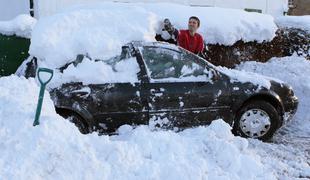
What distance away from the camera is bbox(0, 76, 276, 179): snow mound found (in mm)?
4574

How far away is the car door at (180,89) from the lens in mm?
7379

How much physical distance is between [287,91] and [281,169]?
192 cm

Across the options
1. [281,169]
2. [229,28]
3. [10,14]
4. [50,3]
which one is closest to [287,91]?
[281,169]

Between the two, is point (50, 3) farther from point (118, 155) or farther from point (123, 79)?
point (118, 155)

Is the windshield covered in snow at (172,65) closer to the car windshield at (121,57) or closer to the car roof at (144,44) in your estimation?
the car roof at (144,44)

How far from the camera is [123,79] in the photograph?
23.9 feet

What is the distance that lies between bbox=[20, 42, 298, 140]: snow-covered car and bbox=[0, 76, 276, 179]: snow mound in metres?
1.06

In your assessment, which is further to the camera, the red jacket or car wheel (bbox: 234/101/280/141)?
the red jacket

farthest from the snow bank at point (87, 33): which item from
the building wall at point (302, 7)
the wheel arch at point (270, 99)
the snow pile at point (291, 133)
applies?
the building wall at point (302, 7)

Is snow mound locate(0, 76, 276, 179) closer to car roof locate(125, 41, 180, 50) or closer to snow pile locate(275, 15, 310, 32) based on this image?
car roof locate(125, 41, 180, 50)

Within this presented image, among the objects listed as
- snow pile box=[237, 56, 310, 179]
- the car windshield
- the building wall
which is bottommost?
the building wall

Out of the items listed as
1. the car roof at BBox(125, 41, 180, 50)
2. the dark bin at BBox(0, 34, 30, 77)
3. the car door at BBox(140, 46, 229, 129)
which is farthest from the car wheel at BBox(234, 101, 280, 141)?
the dark bin at BBox(0, 34, 30, 77)

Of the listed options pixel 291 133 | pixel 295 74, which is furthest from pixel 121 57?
pixel 295 74

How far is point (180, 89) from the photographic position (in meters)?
7.50
